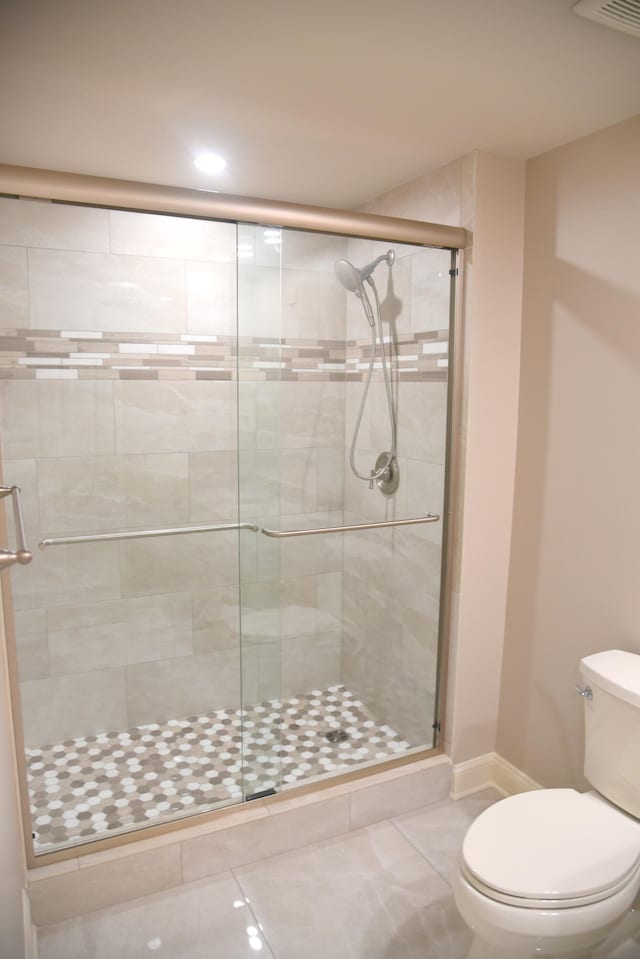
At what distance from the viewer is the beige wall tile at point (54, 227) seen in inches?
92.9

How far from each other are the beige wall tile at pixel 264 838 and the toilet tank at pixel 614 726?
2.92 feet

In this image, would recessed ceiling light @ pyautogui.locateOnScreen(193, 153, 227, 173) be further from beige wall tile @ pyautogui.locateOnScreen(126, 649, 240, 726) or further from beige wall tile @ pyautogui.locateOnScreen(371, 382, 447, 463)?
beige wall tile @ pyautogui.locateOnScreen(126, 649, 240, 726)

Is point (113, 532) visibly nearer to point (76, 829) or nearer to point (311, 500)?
point (311, 500)

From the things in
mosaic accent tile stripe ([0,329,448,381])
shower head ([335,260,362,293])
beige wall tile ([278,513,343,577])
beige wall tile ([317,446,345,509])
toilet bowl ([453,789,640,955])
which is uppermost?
shower head ([335,260,362,293])

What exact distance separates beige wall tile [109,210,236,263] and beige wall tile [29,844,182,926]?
2.17m

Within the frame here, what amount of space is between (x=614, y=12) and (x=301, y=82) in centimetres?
74

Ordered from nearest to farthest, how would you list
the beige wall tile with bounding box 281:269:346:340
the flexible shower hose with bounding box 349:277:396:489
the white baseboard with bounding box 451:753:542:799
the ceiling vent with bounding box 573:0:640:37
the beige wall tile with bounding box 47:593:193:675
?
1. the ceiling vent with bounding box 573:0:640:37
2. the beige wall tile with bounding box 281:269:346:340
3. the flexible shower hose with bounding box 349:277:396:489
4. the white baseboard with bounding box 451:753:542:799
5. the beige wall tile with bounding box 47:593:193:675

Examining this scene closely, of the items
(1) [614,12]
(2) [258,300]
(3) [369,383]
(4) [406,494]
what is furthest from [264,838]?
(1) [614,12]

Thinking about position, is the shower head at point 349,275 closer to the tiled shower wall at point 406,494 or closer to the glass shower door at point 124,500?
the tiled shower wall at point 406,494

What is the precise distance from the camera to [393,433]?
2.40 meters

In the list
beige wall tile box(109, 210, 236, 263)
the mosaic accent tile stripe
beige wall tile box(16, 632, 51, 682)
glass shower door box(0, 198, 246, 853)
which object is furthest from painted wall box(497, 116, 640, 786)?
beige wall tile box(16, 632, 51, 682)

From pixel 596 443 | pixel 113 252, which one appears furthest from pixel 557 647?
pixel 113 252

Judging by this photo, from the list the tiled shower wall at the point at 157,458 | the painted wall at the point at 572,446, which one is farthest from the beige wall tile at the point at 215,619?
the painted wall at the point at 572,446

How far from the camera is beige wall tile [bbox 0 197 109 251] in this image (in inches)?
92.9
